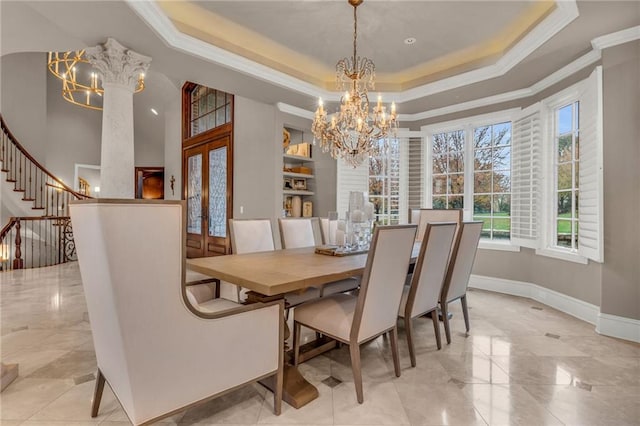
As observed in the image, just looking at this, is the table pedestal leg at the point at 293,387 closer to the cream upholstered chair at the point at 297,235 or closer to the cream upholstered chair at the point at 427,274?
the cream upholstered chair at the point at 427,274

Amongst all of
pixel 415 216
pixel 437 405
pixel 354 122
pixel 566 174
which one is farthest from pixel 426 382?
pixel 566 174

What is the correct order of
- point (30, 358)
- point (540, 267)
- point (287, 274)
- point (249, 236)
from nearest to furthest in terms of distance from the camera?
point (287, 274) → point (30, 358) → point (249, 236) → point (540, 267)

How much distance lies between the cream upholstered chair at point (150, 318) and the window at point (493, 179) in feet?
13.2

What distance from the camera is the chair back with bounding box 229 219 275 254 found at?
2775 millimetres

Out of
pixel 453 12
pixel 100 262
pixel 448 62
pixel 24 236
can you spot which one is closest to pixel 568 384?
pixel 100 262

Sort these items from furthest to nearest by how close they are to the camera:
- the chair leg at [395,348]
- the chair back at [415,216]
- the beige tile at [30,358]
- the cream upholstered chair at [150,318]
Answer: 1. the chair back at [415,216]
2. the beige tile at [30,358]
3. the chair leg at [395,348]
4. the cream upholstered chair at [150,318]

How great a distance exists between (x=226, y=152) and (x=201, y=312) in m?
4.30

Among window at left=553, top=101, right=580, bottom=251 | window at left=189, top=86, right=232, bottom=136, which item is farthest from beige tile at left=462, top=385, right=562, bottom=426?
window at left=189, top=86, right=232, bottom=136

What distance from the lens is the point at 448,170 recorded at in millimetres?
4805

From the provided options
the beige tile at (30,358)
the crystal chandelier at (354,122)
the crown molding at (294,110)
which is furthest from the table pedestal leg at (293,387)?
the crown molding at (294,110)

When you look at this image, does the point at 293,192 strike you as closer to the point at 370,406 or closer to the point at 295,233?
the point at 295,233

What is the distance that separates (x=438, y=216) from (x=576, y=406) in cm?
218

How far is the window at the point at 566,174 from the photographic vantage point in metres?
3.40

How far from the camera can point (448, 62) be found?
394 cm
